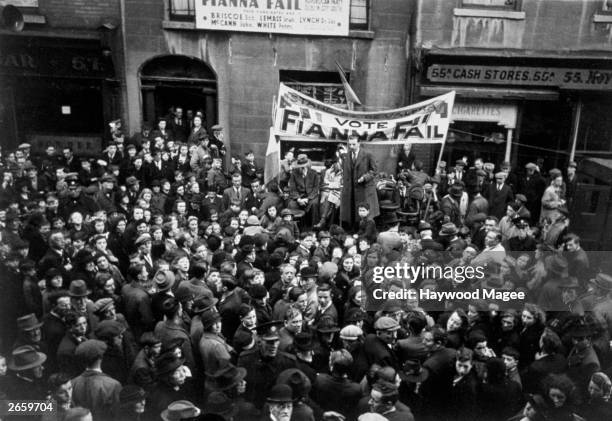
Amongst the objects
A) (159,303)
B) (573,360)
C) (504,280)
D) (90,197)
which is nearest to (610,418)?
(573,360)

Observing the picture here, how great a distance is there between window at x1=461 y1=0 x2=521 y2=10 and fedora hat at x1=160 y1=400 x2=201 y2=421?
10444 mm

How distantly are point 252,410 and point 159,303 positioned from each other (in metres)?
1.53

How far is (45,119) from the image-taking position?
Answer: 1193cm

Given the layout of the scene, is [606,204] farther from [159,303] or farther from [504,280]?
[159,303]

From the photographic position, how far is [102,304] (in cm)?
504

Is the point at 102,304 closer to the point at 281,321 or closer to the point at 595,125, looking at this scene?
the point at 281,321

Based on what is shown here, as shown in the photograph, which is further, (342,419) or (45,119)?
(45,119)

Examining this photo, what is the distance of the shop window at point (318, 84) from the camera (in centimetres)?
1229

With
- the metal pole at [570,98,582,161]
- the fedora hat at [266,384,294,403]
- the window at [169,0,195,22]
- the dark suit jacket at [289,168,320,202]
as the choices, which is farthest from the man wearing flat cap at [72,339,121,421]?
the metal pole at [570,98,582,161]

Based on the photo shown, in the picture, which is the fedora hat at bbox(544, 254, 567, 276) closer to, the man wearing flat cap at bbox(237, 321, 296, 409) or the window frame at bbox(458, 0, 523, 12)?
the man wearing flat cap at bbox(237, 321, 296, 409)

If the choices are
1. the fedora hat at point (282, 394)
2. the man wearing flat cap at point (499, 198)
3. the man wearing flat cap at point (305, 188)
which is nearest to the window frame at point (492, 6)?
the man wearing flat cap at point (499, 198)

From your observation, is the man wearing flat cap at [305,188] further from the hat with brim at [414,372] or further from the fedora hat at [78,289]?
the hat with brim at [414,372]

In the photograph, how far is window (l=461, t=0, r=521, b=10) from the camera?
11.3 metres

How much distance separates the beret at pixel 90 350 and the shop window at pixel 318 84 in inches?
354
